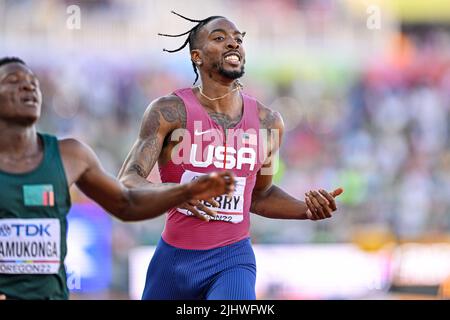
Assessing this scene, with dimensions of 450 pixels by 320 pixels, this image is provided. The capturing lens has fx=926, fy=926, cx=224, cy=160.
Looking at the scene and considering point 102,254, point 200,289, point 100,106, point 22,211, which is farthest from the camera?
point 100,106

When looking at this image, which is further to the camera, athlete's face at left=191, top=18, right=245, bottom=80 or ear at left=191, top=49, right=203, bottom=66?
ear at left=191, top=49, right=203, bottom=66

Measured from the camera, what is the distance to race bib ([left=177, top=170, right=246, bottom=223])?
20.5 ft

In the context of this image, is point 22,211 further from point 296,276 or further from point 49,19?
point 49,19

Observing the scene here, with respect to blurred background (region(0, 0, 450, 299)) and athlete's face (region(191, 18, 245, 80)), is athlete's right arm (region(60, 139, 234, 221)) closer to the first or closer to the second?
athlete's face (region(191, 18, 245, 80))

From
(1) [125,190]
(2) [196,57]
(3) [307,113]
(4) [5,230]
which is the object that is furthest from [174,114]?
(3) [307,113]

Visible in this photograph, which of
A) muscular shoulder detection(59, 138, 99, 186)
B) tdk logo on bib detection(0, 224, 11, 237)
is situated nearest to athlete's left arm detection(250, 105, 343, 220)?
muscular shoulder detection(59, 138, 99, 186)

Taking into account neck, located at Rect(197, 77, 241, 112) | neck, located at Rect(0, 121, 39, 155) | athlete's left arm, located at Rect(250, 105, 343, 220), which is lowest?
athlete's left arm, located at Rect(250, 105, 343, 220)

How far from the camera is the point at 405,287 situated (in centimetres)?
1360

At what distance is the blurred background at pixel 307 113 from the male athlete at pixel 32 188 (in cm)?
772

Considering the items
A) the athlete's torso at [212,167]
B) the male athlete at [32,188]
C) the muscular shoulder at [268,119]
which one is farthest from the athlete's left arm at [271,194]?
the male athlete at [32,188]

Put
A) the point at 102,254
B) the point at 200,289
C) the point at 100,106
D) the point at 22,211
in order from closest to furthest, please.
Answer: the point at 22,211, the point at 200,289, the point at 102,254, the point at 100,106

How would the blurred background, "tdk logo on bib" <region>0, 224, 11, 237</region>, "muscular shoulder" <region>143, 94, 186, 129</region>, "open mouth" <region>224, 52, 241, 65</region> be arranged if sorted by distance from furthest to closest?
1. the blurred background
2. "open mouth" <region>224, 52, 241, 65</region>
3. "muscular shoulder" <region>143, 94, 186, 129</region>
4. "tdk logo on bib" <region>0, 224, 11, 237</region>
